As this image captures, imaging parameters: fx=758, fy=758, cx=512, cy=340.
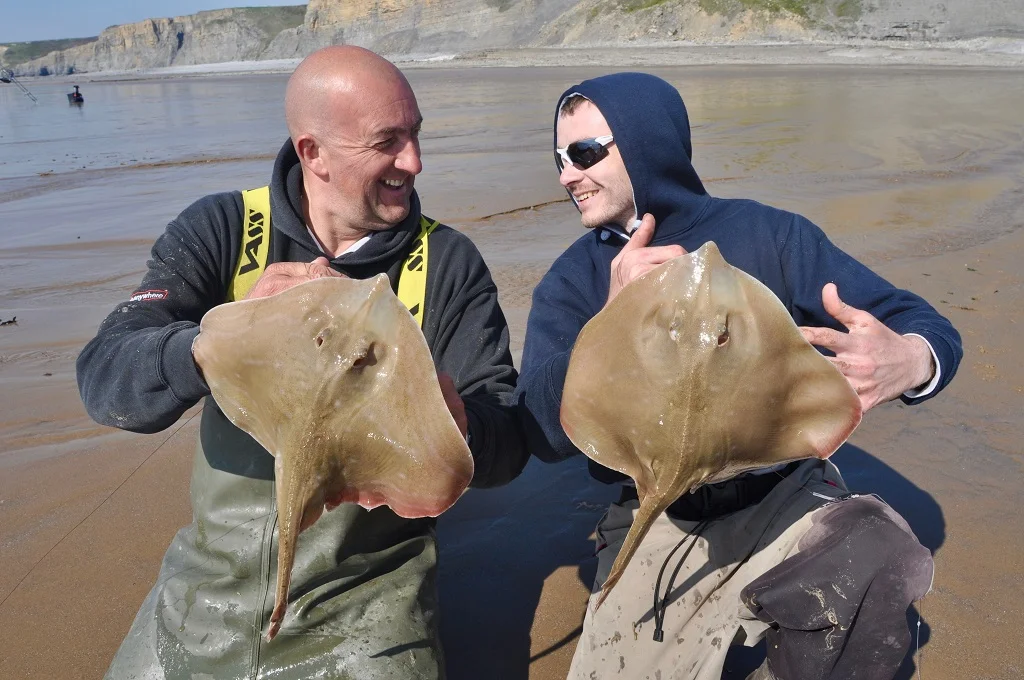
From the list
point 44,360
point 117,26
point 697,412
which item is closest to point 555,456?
point 697,412

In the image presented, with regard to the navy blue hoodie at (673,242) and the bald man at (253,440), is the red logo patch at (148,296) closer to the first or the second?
the bald man at (253,440)

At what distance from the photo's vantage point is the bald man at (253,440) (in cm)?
259

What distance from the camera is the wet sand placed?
308cm

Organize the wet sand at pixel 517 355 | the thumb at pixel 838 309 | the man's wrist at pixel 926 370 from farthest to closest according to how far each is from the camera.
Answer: the wet sand at pixel 517 355 → the man's wrist at pixel 926 370 → the thumb at pixel 838 309

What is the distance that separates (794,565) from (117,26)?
6671 inches

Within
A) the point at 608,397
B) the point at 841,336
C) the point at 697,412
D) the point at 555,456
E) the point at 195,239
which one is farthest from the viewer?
the point at 195,239

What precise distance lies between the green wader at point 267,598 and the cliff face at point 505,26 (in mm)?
50219

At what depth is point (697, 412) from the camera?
6.21 ft

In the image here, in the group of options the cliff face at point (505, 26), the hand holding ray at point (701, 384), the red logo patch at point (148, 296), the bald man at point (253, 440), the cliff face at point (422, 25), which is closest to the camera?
the hand holding ray at point (701, 384)

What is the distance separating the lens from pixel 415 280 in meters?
3.02

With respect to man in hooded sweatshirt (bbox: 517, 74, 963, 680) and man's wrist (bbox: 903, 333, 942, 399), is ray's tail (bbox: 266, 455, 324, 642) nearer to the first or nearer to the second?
man in hooded sweatshirt (bbox: 517, 74, 963, 680)

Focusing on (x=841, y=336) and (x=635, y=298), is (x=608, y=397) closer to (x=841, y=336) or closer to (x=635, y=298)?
(x=635, y=298)

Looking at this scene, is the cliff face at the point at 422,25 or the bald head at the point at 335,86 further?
the cliff face at the point at 422,25

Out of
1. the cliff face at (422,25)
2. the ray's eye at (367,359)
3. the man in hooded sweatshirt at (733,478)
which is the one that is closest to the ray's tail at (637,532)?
the man in hooded sweatshirt at (733,478)
